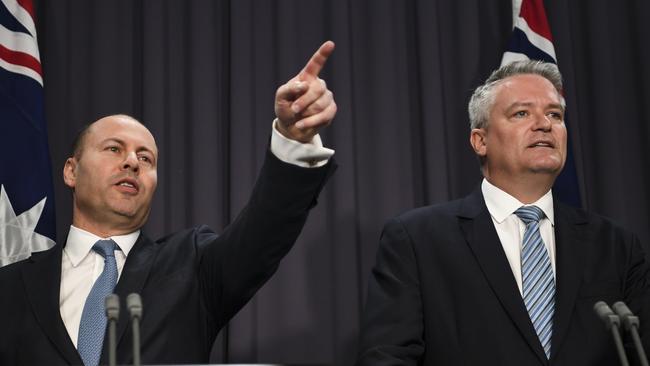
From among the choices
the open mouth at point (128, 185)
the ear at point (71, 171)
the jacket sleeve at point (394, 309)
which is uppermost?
the ear at point (71, 171)

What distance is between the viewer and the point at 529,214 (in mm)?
2293

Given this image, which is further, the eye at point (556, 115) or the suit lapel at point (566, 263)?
the eye at point (556, 115)

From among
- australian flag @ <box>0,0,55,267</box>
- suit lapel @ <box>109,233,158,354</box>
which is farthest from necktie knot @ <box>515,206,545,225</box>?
australian flag @ <box>0,0,55,267</box>

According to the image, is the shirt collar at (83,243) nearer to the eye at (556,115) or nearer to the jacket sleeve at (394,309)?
the jacket sleeve at (394,309)

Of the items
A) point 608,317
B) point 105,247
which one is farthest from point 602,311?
point 105,247

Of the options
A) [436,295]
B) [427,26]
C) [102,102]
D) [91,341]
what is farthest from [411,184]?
[91,341]

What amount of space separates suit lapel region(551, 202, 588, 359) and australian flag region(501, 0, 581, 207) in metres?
0.49

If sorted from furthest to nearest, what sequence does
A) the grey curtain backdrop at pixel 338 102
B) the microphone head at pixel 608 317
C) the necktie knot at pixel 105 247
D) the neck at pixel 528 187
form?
the grey curtain backdrop at pixel 338 102
the neck at pixel 528 187
the necktie knot at pixel 105 247
the microphone head at pixel 608 317

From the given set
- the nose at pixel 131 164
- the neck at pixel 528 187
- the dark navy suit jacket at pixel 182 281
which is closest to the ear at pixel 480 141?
the neck at pixel 528 187

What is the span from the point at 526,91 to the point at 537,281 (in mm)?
618

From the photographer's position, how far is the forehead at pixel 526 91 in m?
2.48

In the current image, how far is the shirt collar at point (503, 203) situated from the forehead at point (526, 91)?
0.28 meters

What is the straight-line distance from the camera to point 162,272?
2.11 meters

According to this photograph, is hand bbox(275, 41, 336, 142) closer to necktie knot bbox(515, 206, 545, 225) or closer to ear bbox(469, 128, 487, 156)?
necktie knot bbox(515, 206, 545, 225)
